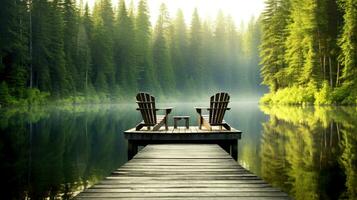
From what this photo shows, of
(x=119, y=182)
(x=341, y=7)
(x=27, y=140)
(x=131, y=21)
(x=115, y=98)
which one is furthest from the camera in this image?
(x=131, y=21)

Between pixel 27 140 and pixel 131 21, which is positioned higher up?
pixel 131 21

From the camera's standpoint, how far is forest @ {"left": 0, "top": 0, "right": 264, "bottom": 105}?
138ft

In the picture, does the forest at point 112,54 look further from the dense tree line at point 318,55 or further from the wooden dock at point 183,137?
the wooden dock at point 183,137

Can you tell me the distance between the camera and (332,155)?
1143 centimetres

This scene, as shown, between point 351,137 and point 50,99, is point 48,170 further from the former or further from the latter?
point 50,99

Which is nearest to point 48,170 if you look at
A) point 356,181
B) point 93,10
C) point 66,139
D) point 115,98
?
point 66,139

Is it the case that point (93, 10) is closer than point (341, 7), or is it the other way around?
point (341, 7)

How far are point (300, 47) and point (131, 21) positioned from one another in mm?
36959

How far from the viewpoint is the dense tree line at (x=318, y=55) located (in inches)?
1346

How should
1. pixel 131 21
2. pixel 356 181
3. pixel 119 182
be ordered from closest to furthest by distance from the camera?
pixel 119 182 → pixel 356 181 → pixel 131 21

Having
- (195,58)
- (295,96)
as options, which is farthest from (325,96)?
(195,58)

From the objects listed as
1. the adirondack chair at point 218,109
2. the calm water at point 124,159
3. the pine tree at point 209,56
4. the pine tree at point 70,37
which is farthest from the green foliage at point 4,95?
the pine tree at point 209,56

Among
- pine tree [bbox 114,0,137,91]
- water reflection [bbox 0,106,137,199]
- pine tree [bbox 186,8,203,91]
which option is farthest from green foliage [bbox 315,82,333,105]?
pine tree [bbox 186,8,203,91]

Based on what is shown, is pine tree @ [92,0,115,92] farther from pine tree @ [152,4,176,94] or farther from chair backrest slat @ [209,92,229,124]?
chair backrest slat @ [209,92,229,124]
